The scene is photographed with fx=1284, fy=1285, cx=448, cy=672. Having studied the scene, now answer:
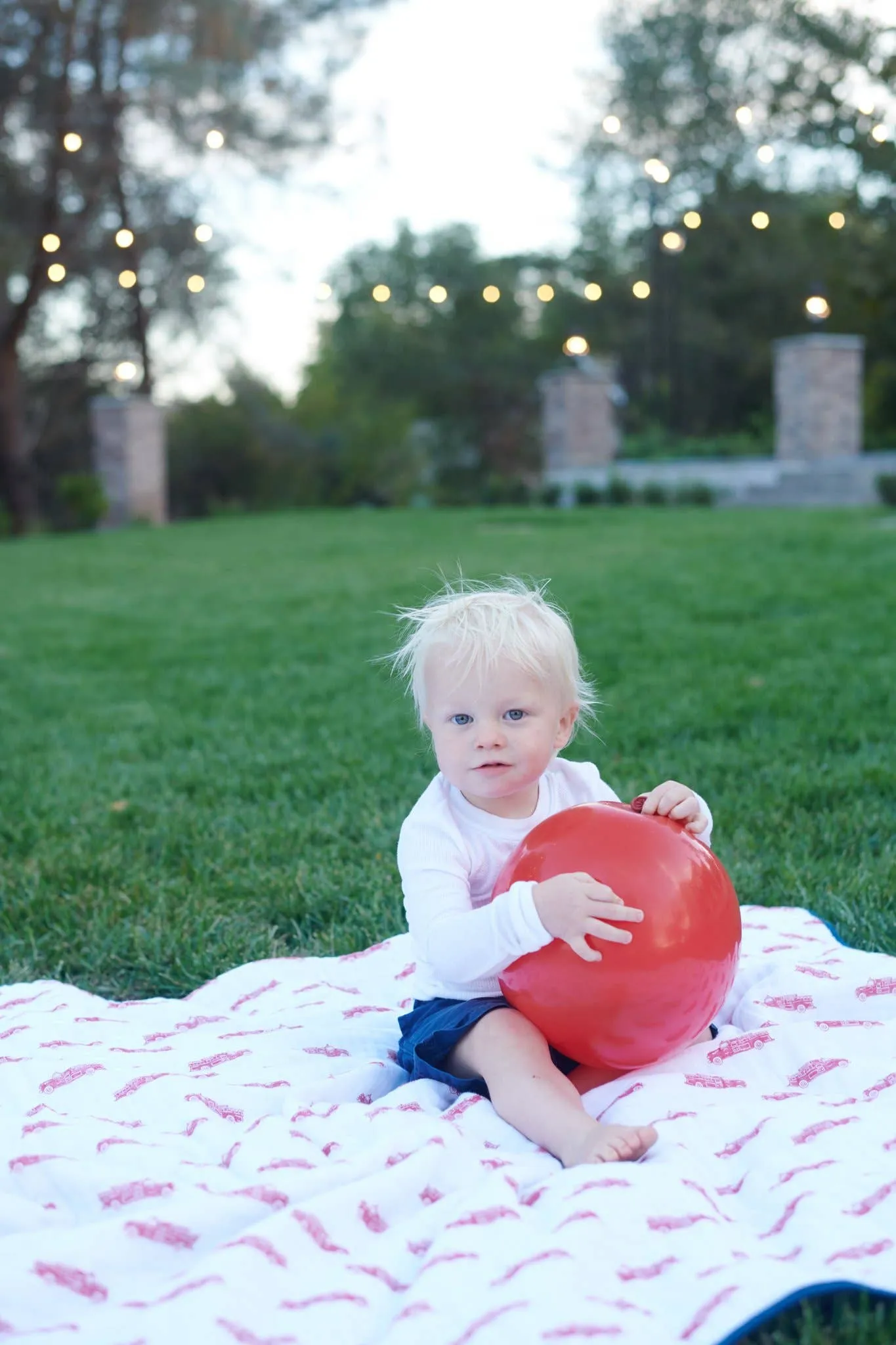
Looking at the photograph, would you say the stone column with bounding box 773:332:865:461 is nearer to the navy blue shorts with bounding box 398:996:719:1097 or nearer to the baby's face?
the baby's face

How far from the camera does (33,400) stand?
22.1m

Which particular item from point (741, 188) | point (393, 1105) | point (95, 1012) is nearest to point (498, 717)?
point (393, 1105)

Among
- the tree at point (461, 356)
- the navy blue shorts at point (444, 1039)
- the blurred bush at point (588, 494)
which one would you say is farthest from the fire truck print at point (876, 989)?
the tree at point (461, 356)

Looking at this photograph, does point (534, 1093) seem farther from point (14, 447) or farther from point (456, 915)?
point (14, 447)

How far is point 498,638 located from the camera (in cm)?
219

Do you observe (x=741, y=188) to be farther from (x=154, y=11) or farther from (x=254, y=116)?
(x=154, y=11)

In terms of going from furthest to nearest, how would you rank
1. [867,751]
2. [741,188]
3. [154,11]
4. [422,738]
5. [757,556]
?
1. [741,188]
2. [154,11]
3. [757,556]
4. [422,738]
5. [867,751]

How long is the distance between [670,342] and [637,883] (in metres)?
25.0

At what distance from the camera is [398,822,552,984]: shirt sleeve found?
2021mm

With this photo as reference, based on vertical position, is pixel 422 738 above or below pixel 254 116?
below

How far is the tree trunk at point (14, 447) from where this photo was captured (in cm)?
1911

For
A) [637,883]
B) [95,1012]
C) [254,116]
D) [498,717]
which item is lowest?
[95,1012]

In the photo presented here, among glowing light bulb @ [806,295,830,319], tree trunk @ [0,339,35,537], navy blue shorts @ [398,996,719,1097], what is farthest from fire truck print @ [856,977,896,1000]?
glowing light bulb @ [806,295,830,319]

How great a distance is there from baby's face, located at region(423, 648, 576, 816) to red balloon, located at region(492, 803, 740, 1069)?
0.15m
